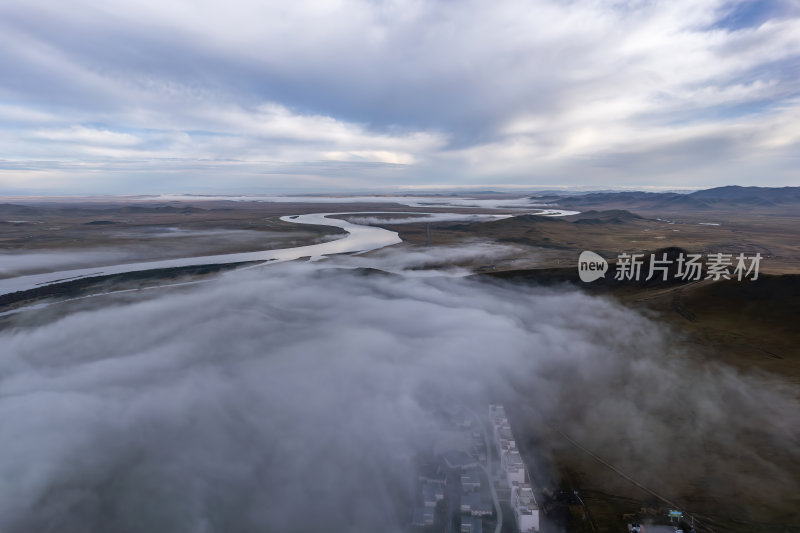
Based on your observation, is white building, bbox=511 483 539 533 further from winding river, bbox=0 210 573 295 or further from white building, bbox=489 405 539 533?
winding river, bbox=0 210 573 295

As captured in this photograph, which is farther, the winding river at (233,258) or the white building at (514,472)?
the winding river at (233,258)

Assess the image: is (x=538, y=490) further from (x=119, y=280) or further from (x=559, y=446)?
(x=119, y=280)

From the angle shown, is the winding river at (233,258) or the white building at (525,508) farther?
the winding river at (233,258)

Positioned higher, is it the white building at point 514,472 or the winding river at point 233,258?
the winding river at point 233,258

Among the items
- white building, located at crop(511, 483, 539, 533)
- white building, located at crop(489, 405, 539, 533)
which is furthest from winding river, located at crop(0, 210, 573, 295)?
white building, located at crop(511, 483, 539, 533)

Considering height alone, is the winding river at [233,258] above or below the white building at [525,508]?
above

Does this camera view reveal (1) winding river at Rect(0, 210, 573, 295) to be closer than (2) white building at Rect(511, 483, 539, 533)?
No

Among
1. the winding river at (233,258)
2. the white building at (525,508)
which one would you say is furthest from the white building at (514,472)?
the winding river at (233,258)

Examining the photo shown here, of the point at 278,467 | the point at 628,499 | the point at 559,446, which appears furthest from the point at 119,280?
the point at 628,499

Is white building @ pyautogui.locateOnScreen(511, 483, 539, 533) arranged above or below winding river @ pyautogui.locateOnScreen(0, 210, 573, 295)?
below

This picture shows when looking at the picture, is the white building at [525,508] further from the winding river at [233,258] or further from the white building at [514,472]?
the winding river at [233,258]

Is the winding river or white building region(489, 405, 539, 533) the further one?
the winding river
